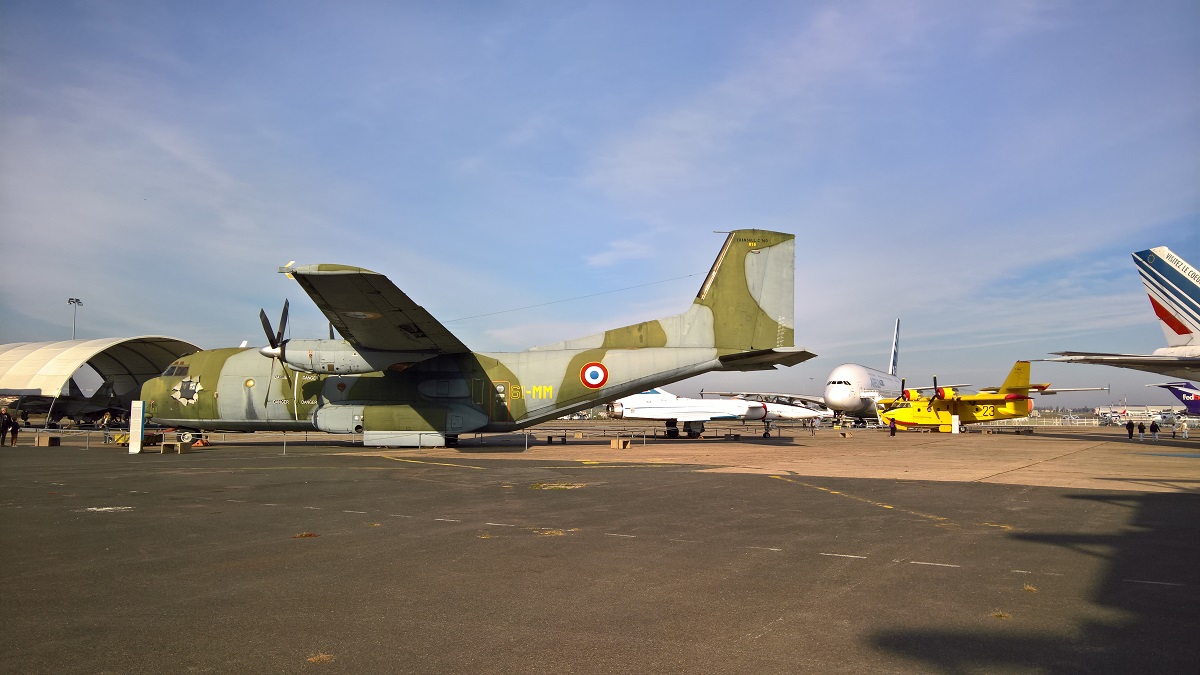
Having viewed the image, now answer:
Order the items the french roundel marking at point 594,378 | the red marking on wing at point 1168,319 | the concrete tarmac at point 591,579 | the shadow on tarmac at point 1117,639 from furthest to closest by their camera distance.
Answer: the red marking on wing at point 1168,319, the french roundel marking at point 594,378, the concrete tarmac at point 591,579, the shadow on tarmac at point 1117,639

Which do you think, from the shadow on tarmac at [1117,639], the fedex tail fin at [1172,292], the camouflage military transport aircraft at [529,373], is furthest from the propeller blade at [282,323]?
the fedex tail fin at [1172,292]

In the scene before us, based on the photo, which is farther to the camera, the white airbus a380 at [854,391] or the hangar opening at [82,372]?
the white airbus a380 at [854,391]

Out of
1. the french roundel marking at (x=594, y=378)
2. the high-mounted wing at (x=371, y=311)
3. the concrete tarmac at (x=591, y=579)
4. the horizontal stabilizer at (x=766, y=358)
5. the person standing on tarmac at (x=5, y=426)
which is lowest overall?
the concrete tarmac at (x=591, y=579)

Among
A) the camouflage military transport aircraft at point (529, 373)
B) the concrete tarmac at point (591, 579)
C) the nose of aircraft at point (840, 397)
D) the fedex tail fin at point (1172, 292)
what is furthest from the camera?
the nose of aircraft at point (840, 397)

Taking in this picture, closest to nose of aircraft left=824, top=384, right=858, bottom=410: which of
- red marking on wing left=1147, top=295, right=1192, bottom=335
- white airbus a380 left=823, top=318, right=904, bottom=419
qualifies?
white airbus a380 left=823, top=318, right=904, bottom=419

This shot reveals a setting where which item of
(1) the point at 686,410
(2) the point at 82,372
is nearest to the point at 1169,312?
(1) the point at 686,410

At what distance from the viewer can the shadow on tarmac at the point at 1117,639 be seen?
4.09m

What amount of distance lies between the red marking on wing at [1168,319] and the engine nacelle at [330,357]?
31.8 metres

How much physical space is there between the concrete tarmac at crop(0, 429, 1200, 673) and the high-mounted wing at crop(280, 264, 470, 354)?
253 inches

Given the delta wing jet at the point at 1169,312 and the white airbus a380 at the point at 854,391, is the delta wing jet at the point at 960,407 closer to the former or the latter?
the white airbus a380 at the point at 854,391

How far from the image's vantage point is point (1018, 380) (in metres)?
45.8

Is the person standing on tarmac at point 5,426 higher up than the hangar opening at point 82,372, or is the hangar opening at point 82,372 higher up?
the hangar opening at point 82,372

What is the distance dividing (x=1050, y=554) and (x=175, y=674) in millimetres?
8113

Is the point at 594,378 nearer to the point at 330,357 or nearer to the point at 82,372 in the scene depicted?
the point at 330,357
